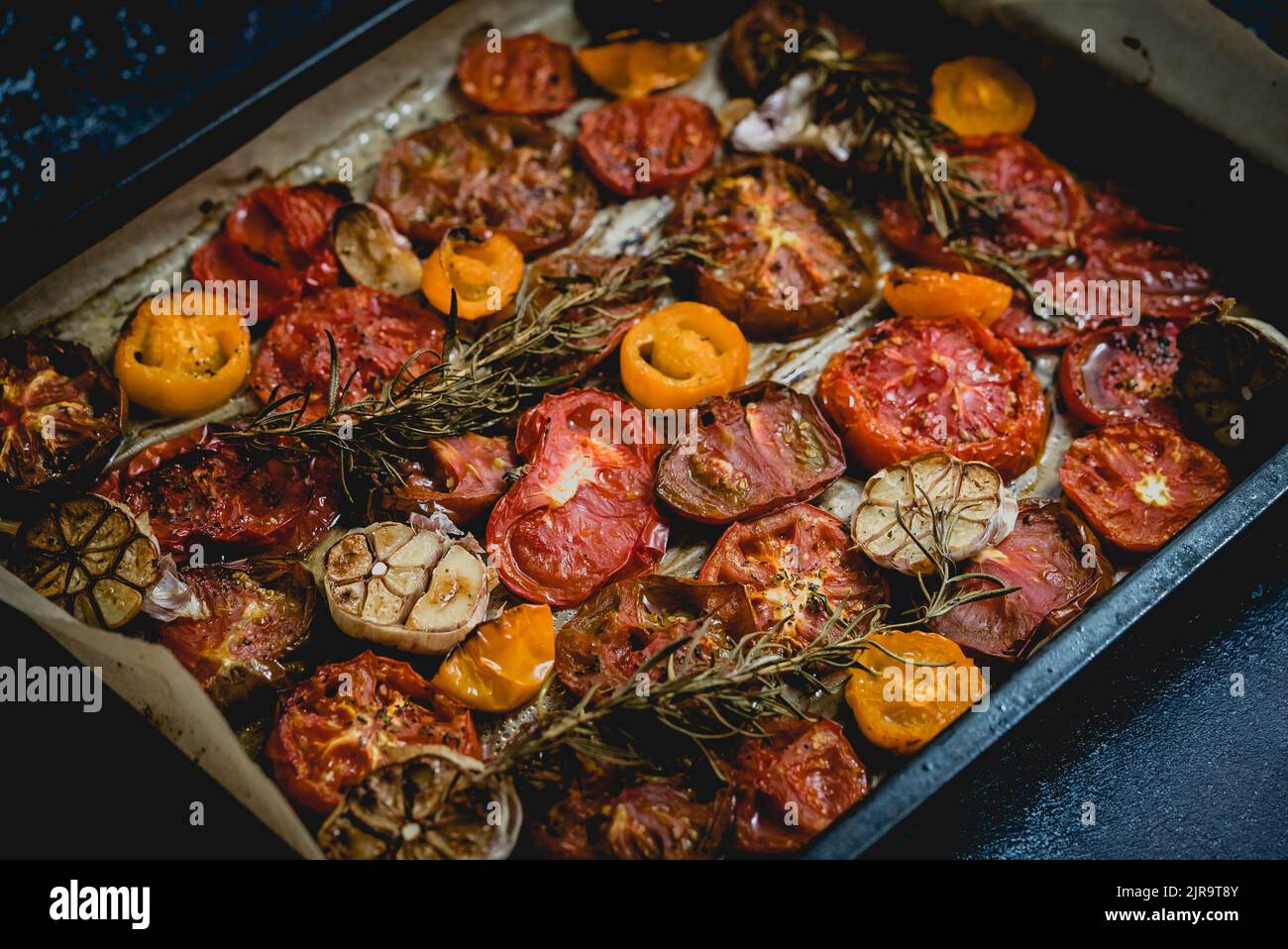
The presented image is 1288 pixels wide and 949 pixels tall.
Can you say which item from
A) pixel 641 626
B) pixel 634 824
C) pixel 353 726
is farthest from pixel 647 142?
pixel 634 824

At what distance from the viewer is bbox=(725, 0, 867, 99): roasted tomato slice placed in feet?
12.6

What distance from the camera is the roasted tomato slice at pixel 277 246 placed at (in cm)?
344

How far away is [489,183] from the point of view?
362 cm

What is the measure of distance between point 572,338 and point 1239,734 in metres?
2.06

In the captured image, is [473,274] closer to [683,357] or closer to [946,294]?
[683,357]

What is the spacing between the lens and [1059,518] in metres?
3.04

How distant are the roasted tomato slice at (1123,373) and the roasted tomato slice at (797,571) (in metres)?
0.88

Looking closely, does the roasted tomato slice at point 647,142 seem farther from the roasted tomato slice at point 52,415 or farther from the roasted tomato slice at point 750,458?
the roasted tomato slice at point 52,415

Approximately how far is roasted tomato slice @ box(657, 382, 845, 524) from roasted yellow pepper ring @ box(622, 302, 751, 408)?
77 millimetres

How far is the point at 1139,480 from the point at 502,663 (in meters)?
1.78

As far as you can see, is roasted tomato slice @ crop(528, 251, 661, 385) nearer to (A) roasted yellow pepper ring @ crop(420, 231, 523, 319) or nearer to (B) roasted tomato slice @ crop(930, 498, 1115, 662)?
(A) roasted yellow pepper ring @ crop(420, 231, 523, 319)
